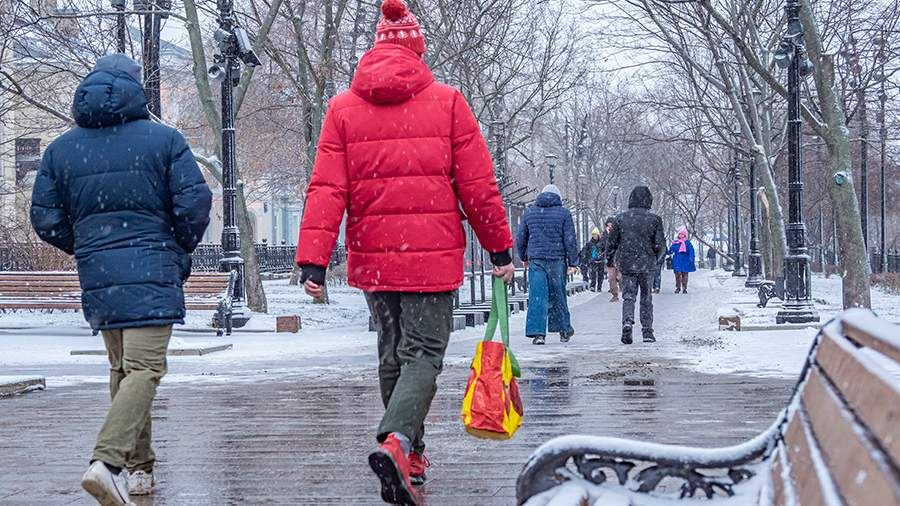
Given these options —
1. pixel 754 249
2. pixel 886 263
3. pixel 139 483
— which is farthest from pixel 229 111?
pixel 886 263

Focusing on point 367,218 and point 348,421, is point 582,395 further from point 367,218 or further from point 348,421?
point 367,218

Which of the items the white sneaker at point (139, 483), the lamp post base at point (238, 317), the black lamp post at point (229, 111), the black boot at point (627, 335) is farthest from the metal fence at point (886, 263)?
the white sneaker at point (139, 483)

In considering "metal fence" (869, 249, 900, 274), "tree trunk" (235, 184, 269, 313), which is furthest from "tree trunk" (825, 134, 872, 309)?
"metal fence" (869, 249, 900, 274)

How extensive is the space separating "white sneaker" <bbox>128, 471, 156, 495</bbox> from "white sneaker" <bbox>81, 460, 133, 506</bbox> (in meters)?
0.78

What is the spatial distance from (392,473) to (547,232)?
454 inches

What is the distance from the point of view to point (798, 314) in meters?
19.2

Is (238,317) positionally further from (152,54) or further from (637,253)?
(637,253)

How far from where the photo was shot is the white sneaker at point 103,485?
16.2ft

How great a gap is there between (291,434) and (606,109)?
5909cm

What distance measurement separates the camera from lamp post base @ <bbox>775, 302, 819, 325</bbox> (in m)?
19.2

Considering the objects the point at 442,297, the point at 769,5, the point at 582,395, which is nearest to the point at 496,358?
the point at 442,297

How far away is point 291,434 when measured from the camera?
7980 millimetres

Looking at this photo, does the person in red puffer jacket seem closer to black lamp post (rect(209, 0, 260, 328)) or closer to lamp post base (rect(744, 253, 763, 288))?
black lamp post (rect(209, 0, 260, 328))

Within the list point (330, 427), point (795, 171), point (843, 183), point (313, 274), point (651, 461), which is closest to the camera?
point (651, 461)
